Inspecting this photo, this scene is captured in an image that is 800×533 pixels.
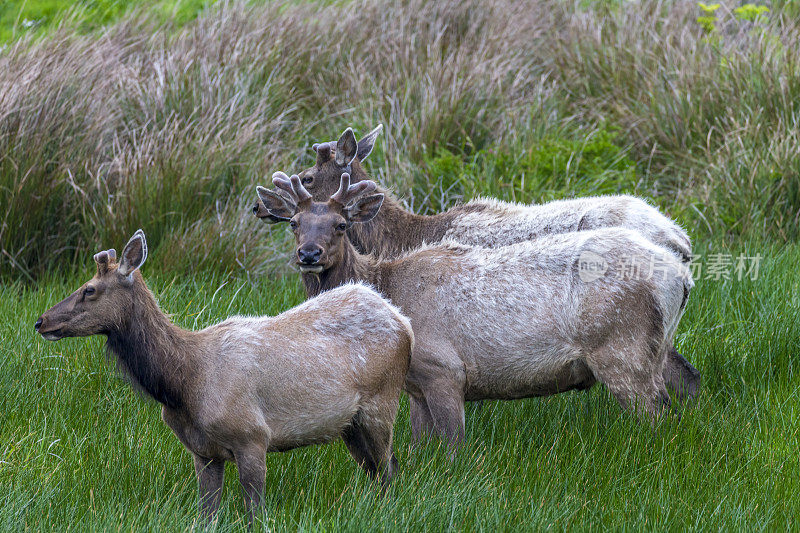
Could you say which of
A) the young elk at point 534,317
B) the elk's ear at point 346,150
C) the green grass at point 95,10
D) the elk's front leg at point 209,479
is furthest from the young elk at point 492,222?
the green grass at point 95,10

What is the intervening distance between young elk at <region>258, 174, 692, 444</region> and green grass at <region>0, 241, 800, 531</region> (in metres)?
0.26

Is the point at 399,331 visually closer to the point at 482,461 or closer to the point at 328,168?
the point at 482,461

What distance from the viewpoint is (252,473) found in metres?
4.81

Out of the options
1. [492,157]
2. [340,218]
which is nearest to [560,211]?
[340,218]

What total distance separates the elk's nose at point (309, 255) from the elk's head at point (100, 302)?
1.20 metres

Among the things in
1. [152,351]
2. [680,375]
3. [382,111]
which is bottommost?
[382,111]

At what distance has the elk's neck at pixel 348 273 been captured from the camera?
6457 mm

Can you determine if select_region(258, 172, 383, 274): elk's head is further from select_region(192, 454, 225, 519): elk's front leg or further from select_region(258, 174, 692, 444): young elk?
select_region(192, 454, 225, 519): elk's front leg

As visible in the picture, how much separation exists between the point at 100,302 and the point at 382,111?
289 inches

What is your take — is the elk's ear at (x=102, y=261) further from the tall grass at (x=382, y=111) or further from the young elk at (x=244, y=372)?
the tall grass at (x=382, y=111)

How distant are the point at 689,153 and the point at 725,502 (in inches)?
270

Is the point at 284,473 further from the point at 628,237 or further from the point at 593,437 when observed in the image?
the point at 628,237

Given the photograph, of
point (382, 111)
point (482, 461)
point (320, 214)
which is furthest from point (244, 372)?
point (382, 111)

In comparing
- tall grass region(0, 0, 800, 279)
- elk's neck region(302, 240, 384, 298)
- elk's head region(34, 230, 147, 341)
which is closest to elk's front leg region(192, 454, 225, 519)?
elk's head region(34, 230, 147, 341)
